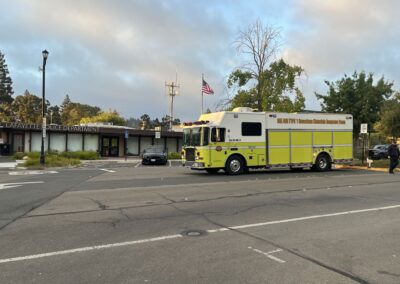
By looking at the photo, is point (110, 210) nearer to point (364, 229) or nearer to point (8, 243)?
point (8, 243)

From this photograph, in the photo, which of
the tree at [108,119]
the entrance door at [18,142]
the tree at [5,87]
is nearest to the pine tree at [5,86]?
the tree at [5,87]

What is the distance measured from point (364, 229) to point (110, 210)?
546 cm

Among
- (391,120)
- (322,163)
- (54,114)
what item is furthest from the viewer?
(54,114)

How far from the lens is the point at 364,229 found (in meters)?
7.87

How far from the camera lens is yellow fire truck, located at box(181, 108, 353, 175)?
64.3ft

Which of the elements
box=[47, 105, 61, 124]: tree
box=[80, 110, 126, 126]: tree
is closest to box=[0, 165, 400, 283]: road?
box=[80, 110, 126, 126]: tree

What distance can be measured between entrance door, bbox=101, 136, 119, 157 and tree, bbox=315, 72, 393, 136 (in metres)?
22.0

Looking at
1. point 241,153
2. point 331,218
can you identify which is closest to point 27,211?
point 331,218

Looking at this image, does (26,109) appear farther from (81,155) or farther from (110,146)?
A: (81,155)

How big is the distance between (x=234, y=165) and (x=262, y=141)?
1926 mm

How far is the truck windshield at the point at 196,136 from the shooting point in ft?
64.1

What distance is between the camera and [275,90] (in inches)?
1368

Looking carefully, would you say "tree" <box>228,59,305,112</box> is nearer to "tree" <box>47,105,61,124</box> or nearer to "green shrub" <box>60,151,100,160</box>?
"green shrub" <box>60,151,100,160</box>

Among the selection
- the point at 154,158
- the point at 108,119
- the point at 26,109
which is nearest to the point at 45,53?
the point at 154,158
